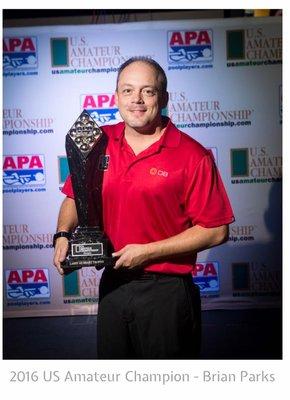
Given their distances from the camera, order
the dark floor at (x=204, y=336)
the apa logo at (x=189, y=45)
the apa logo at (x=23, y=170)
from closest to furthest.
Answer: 1. the dark floor at (x=204, y=336)
2. the apa logo at (x=189, y=45)
3. the apa logo at (x=23, y=170)

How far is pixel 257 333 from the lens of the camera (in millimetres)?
2473

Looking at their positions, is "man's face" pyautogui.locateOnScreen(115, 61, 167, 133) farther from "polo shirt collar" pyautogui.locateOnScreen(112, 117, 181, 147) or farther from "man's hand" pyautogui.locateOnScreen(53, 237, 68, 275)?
"man's hand" pyautogui.locateOnScreen(53, 237, 68, 275)

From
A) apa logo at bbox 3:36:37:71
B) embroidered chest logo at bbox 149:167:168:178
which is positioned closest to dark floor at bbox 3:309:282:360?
embroidered chest logo at bbox 149:167:168:178

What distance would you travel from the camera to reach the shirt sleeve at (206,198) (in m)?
1.53

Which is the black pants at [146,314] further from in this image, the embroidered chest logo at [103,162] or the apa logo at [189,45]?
the apa logo at [189,45]

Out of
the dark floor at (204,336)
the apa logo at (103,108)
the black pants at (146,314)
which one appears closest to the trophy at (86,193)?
the black pants at (146,314)

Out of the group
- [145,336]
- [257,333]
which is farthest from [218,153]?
[145,336]

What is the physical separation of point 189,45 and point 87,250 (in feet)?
5.21

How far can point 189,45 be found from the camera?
2.56 metres

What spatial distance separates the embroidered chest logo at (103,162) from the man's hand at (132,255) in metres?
0.30

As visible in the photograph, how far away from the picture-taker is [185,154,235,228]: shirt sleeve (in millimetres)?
1527

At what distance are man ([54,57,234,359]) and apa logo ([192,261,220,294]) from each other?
3.90 feet

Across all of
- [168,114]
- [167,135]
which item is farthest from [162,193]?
[168,114]
